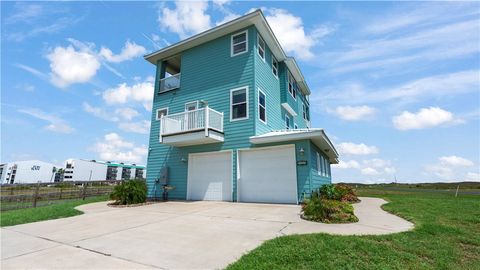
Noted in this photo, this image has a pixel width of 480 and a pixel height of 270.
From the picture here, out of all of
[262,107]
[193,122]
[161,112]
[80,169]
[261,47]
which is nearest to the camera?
[193,122]

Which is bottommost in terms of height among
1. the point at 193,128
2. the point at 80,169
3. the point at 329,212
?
the point at 329,212

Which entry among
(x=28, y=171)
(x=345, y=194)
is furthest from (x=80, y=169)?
(x=345, y=194)

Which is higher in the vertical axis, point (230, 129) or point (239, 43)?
point (239, 43)

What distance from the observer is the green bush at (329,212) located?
5.81 metres

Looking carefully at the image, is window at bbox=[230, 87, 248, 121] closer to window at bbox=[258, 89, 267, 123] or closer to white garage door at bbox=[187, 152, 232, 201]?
window at bbox=[258, 89, 267, 123]

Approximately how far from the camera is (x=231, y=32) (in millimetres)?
12289

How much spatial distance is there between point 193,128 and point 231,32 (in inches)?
219

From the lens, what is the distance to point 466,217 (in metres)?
6.26

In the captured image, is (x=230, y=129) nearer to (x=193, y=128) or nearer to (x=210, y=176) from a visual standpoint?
(x=193, y=128)

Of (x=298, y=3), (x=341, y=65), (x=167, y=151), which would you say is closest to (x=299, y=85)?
(x=341, y=65)

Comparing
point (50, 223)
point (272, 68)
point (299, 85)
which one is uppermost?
point (299, 85)

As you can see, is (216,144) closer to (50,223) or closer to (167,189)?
(167,189)

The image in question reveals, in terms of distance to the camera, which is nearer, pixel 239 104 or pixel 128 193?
pixel 128 193

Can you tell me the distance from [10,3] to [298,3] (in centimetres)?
1072
